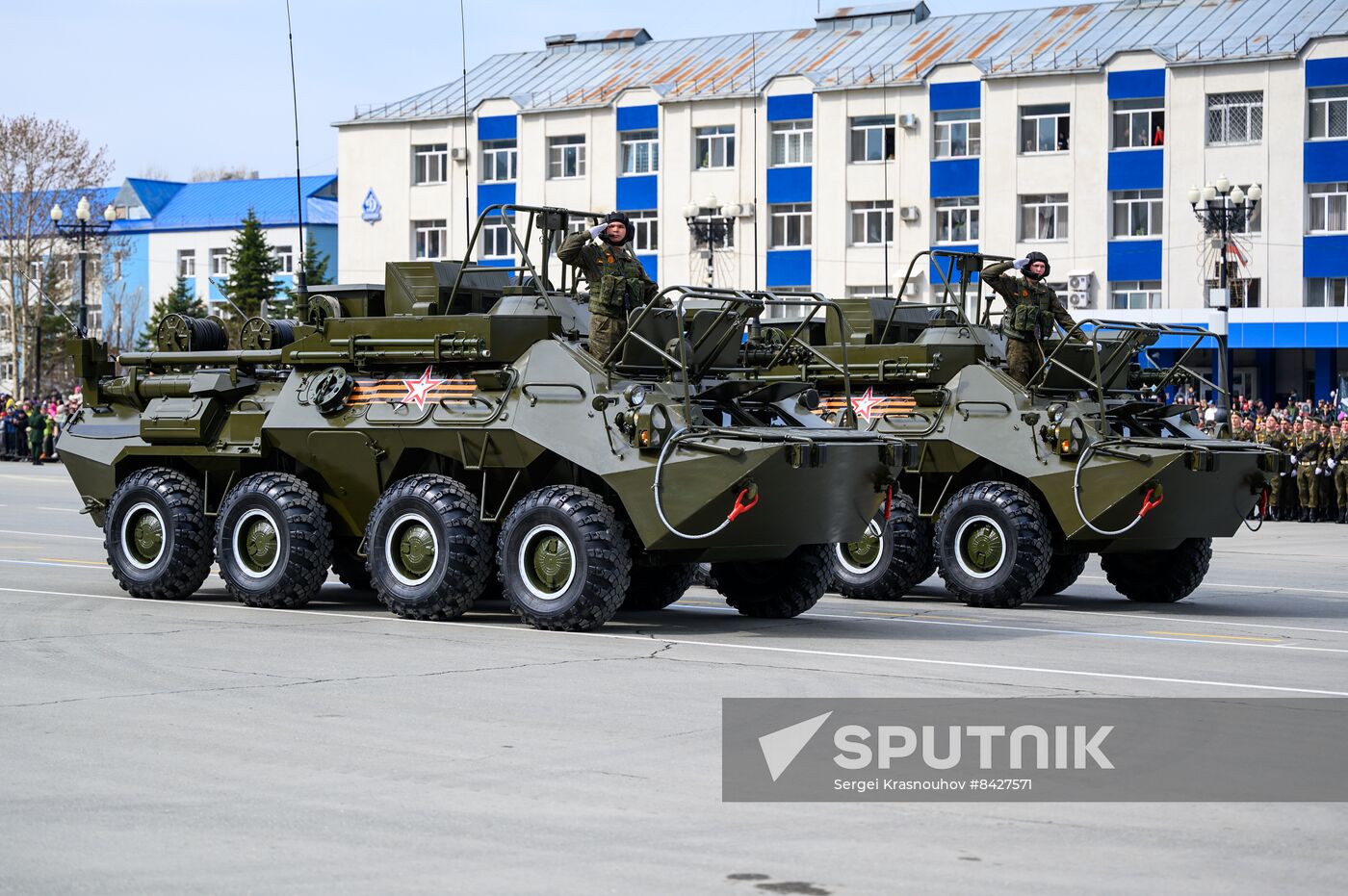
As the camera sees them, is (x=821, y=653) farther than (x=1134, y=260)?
No

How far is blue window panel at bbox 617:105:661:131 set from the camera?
5691cm

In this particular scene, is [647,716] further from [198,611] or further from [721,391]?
[198,611]

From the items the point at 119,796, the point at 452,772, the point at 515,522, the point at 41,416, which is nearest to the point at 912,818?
the point at 452,772

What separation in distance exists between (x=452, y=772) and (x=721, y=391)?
6517 millimetres

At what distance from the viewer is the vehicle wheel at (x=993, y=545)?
54.4ft

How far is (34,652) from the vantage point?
40.7 feet

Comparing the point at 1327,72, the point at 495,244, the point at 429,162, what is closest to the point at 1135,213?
the point at 1327,72

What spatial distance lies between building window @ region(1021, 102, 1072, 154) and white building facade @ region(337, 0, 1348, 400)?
2.2 inches

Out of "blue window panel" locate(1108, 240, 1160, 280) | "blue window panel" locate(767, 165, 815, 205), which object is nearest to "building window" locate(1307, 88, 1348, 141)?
"blue window panel" locate(1108, 240, 1160, 280)

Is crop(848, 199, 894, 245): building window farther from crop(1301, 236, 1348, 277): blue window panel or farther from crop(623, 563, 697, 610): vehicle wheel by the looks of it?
crop(623, 563, 697, 610): vehicle wheel

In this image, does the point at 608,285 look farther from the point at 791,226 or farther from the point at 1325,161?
the point at 791,226

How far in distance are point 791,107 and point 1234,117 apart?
12.0 metres

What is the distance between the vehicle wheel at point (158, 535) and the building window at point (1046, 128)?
127 ft

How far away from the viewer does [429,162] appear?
61438mm
